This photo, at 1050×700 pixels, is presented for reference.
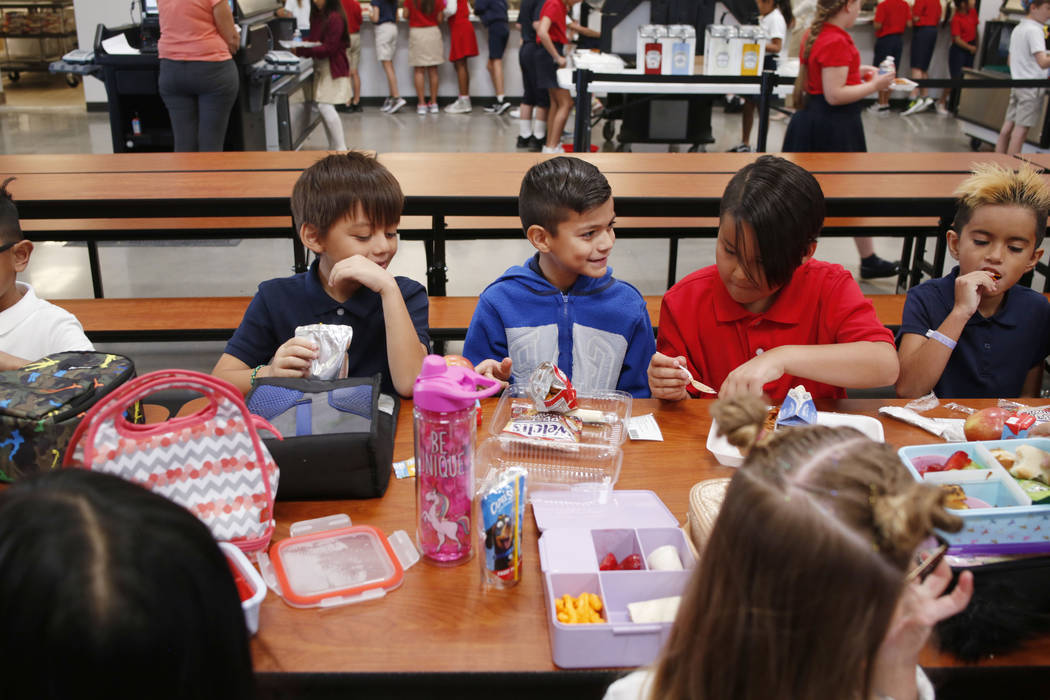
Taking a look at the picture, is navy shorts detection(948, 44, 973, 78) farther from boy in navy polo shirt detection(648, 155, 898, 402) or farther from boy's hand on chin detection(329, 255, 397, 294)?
boy's hand on chin detection(329, 255, 397, 294)

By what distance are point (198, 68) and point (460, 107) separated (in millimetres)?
5419

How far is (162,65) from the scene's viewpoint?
5.04 metres

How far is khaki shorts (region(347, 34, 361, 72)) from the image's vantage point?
9.58 m

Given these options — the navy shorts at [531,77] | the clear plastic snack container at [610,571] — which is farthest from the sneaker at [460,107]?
the clear plastic snack container at [610,571]

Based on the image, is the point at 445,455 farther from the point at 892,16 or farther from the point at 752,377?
the point at 892,16

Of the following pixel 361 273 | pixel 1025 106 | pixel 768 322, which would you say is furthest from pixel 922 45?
pixel 361 273

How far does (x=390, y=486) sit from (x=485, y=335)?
1.99 ft

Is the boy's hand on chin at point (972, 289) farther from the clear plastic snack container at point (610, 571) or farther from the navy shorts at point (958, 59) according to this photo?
the navy shorts at point (958, 59)

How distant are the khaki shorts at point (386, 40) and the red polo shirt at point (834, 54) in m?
6.27

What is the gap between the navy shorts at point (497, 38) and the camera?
9742 millimetres

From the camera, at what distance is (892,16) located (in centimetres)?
982

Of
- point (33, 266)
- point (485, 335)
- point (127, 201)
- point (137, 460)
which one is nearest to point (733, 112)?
point (33, 266)

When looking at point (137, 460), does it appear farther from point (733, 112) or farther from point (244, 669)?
point (733, 112)

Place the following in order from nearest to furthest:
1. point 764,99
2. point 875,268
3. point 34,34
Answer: point 875,268 → point 764,99 → point 34,34
